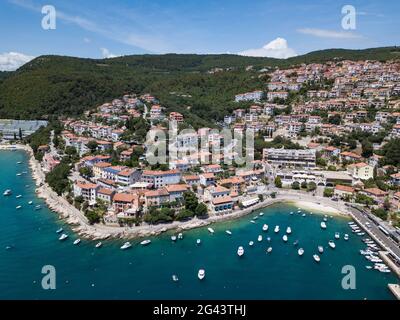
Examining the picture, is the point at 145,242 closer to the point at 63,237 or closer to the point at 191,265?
the point at 191,265

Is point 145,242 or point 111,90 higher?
point 111,90

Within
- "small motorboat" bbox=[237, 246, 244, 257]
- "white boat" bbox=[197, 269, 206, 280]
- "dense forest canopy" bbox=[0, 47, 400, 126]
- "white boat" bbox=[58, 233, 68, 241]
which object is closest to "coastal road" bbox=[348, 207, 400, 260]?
"small motorboat" bbox=[237, 246, 244, 257]

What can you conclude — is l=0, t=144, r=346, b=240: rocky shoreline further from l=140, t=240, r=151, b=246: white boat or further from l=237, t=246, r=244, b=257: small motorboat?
l=237, t=246, r=244, b=257: small motorboat

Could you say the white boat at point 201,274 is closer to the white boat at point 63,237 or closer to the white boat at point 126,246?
the white boat at point 126,246

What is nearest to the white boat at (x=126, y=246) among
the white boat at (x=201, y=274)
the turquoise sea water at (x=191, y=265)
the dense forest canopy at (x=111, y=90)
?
the turquoise sea water at (x=191, y=265)

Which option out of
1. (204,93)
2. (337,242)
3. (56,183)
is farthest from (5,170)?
(204,93)

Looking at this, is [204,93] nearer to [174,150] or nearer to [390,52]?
[174,150]

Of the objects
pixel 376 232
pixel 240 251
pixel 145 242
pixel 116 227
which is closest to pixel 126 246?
pixel 145 242
